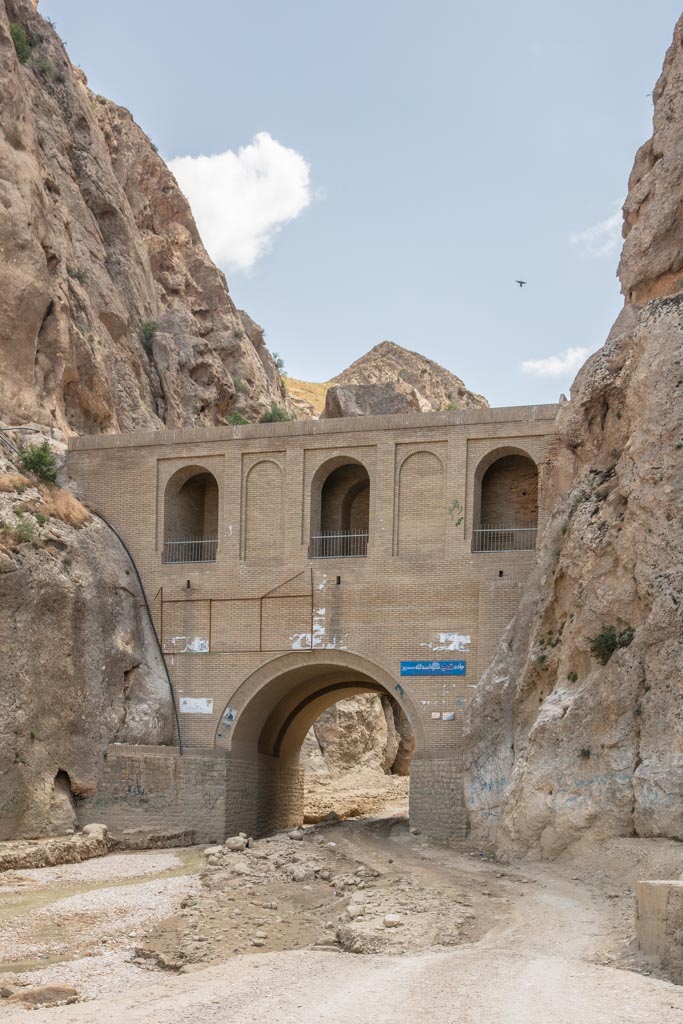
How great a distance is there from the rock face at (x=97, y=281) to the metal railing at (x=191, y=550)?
5026 mm

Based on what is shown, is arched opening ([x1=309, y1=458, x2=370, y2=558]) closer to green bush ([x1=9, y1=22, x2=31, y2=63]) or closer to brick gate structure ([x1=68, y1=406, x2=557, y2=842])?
brick gate structure ([x1=68, y1=406, x2=557, y2=842])

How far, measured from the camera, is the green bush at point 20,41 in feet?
127

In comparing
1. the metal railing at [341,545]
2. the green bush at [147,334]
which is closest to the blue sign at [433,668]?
the metal railing at [341,545]

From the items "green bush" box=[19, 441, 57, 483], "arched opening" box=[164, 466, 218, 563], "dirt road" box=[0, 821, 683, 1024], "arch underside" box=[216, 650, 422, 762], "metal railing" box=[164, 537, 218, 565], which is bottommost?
"dirt road" box=[0, 821, 683, 1024]

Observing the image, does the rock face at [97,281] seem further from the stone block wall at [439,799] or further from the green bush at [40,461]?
the stone block wall at [439,799]

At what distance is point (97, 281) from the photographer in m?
38.0

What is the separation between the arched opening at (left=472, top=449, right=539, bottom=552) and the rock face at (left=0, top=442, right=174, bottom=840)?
802 centimetres

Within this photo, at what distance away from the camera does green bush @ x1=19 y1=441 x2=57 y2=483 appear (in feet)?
95.6

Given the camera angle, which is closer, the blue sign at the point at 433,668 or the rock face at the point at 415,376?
the blue sign at the point at 433,668

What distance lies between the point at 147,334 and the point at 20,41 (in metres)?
9.56

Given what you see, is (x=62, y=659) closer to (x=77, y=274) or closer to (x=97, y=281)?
(x=77, y=274)

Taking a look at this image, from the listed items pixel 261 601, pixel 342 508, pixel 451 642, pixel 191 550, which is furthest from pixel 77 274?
pixel 451 642

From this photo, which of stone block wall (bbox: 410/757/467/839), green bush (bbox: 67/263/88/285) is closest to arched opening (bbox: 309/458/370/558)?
stone block wall (bbox: 410/757/467/839)

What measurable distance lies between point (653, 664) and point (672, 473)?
3.51 meters
